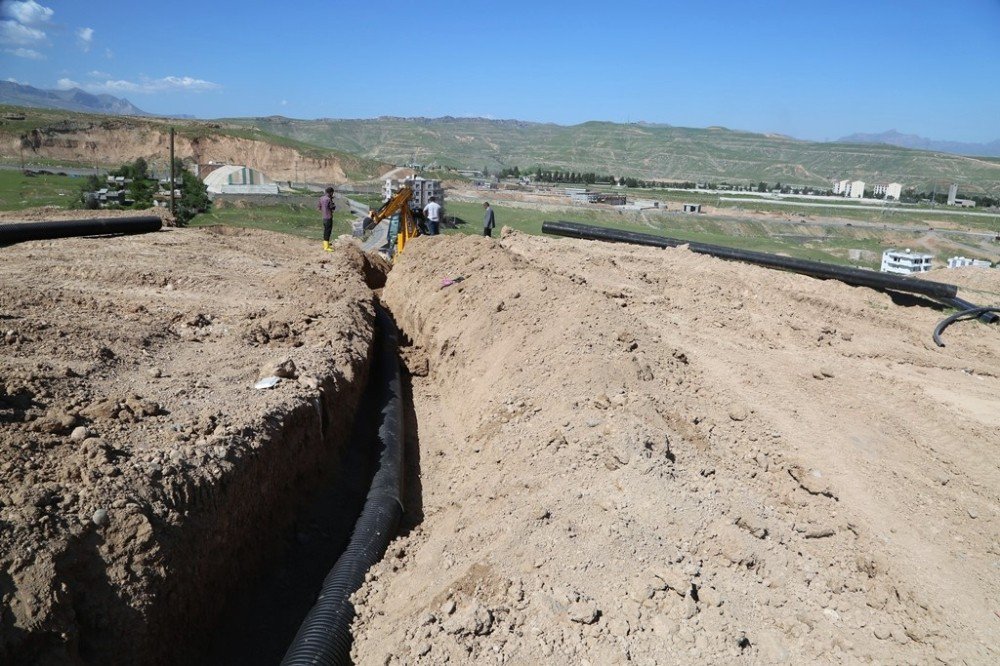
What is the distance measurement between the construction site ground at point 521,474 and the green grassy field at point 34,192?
57.4 feet

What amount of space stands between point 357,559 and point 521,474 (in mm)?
1747

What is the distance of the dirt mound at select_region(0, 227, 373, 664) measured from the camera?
4.15 meters

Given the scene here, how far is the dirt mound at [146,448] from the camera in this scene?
415 centimetres

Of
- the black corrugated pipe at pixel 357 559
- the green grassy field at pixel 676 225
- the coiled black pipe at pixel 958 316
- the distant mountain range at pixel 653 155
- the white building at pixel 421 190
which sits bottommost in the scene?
the black corrugated pipe at pixel 357 559

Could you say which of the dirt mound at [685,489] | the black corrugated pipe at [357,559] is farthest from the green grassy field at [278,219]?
the black corrugated pipe at [357,559]

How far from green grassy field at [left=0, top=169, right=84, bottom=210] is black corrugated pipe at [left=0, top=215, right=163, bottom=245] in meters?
11.3

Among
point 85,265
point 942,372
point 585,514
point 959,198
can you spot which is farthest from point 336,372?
point 959,198

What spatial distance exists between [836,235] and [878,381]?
36641 mm

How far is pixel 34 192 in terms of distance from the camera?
3009 cm

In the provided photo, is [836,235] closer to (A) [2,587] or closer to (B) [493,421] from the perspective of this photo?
(B) [493,421]

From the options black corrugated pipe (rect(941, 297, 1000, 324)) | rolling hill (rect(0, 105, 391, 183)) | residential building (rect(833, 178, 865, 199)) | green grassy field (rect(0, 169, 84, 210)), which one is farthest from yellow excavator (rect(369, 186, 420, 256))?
residential building (rect(833, 178, 865, 199))

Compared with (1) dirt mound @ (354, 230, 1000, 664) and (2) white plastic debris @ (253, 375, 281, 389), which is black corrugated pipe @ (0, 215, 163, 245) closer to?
(1) dirt mound @ (354, 230, 1000, 664)

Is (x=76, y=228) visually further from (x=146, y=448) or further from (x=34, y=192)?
(x=34, y=192)

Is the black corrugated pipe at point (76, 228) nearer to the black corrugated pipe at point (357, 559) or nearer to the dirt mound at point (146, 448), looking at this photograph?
the dirt mound at point (146, 448)
